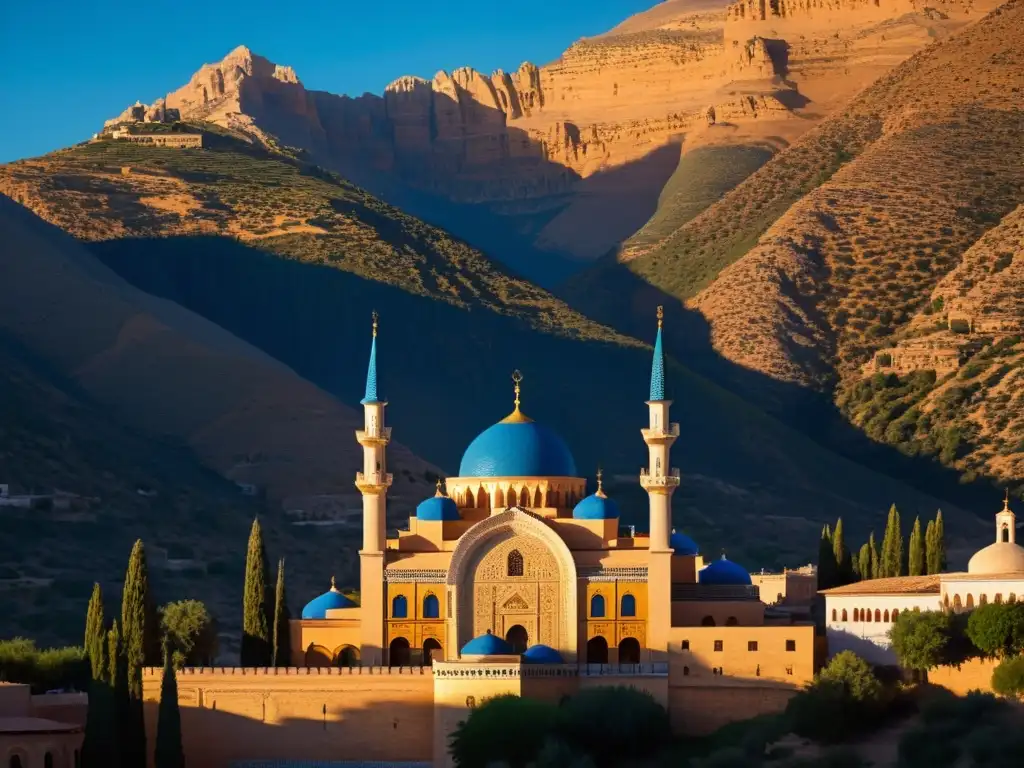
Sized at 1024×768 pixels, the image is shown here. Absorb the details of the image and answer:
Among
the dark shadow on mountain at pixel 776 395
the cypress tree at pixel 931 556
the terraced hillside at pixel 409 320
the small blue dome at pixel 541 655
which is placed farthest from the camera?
the terraced hillside at pixel 409 320

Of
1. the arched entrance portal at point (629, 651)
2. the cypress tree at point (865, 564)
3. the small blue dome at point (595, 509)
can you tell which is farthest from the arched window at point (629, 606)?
the cypress tree at point (865, 564)

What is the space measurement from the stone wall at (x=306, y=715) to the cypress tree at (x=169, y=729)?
73.3 inches

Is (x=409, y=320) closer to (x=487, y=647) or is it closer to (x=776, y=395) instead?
(x=776, y=395)

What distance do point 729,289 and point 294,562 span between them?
142 feet

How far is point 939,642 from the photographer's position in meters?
61.6

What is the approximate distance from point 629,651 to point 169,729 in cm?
1101

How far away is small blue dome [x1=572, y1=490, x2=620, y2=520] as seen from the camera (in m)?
66.3

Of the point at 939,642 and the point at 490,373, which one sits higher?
the point at 490,373

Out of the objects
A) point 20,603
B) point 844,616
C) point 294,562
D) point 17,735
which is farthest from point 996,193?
point 17,735

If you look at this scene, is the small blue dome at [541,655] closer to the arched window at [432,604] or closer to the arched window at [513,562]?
the arched window at [513,562]

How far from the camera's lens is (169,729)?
60469 millimetres

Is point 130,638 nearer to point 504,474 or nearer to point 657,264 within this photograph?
point 504,474

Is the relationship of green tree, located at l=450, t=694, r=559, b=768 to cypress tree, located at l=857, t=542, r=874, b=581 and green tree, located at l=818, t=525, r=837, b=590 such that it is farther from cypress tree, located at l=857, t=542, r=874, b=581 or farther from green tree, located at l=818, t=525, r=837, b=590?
cypress tree, located at l=857, t=542, r=874, b=581

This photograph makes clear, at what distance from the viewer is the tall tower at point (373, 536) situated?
2596 inches
